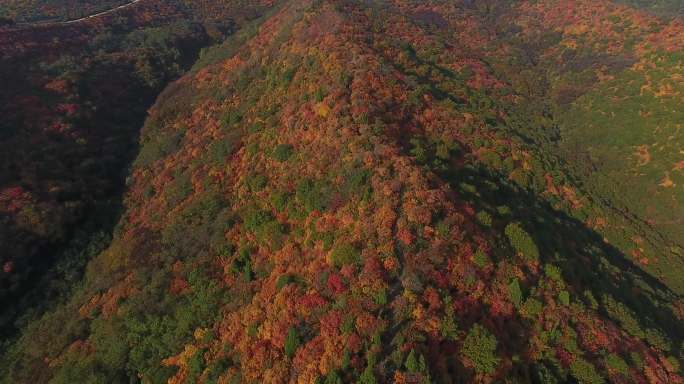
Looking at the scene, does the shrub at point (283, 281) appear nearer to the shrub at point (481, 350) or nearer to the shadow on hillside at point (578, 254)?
the shrub at point (481, 350)

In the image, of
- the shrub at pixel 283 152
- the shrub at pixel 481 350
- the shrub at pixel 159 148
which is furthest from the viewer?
the shrub at pixel 159 148

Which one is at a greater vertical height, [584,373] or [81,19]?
[584,373]

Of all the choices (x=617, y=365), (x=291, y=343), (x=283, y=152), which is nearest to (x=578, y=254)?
(x=617, y=365)

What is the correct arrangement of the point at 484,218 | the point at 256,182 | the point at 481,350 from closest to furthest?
the point at 481,350 → the point at 484,218 → the point at 256,182

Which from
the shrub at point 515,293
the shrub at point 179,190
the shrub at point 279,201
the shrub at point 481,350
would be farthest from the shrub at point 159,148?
the shrub at point 481,350

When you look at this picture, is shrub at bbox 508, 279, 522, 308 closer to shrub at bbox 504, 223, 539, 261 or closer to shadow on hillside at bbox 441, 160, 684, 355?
shrub at bbox 504, 223, 539, 261

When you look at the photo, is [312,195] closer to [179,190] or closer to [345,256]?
[345,256]
